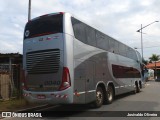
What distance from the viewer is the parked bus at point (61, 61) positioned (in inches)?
442

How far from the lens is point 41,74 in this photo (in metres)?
11.7

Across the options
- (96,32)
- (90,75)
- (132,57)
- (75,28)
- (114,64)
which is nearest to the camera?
(75,28)

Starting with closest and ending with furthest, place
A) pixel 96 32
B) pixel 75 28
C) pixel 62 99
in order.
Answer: pixel 62 99 < pixel 75 28 < pixel 96 32

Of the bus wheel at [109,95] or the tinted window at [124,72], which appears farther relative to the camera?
the tinted window at [124,72]

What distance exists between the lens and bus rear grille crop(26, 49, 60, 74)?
37.4 feet

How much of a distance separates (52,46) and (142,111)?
4.74 meters

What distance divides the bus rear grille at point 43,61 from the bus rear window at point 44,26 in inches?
31.7

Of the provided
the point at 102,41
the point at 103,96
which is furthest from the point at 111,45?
the point at 103,96

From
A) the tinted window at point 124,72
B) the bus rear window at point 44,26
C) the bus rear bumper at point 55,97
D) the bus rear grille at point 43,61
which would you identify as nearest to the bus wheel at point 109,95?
the tinted window at point 124,72

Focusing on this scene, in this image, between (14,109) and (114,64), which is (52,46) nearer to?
(14,109)

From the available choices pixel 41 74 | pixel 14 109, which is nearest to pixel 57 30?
pixel 41 74

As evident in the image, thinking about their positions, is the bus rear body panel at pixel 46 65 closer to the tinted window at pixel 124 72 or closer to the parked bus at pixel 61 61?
the parked bus at pixel 61 61

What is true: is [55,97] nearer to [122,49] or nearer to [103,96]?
[103,96]

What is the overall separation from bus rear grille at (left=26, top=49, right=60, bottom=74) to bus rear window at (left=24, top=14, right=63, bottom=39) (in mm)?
805
